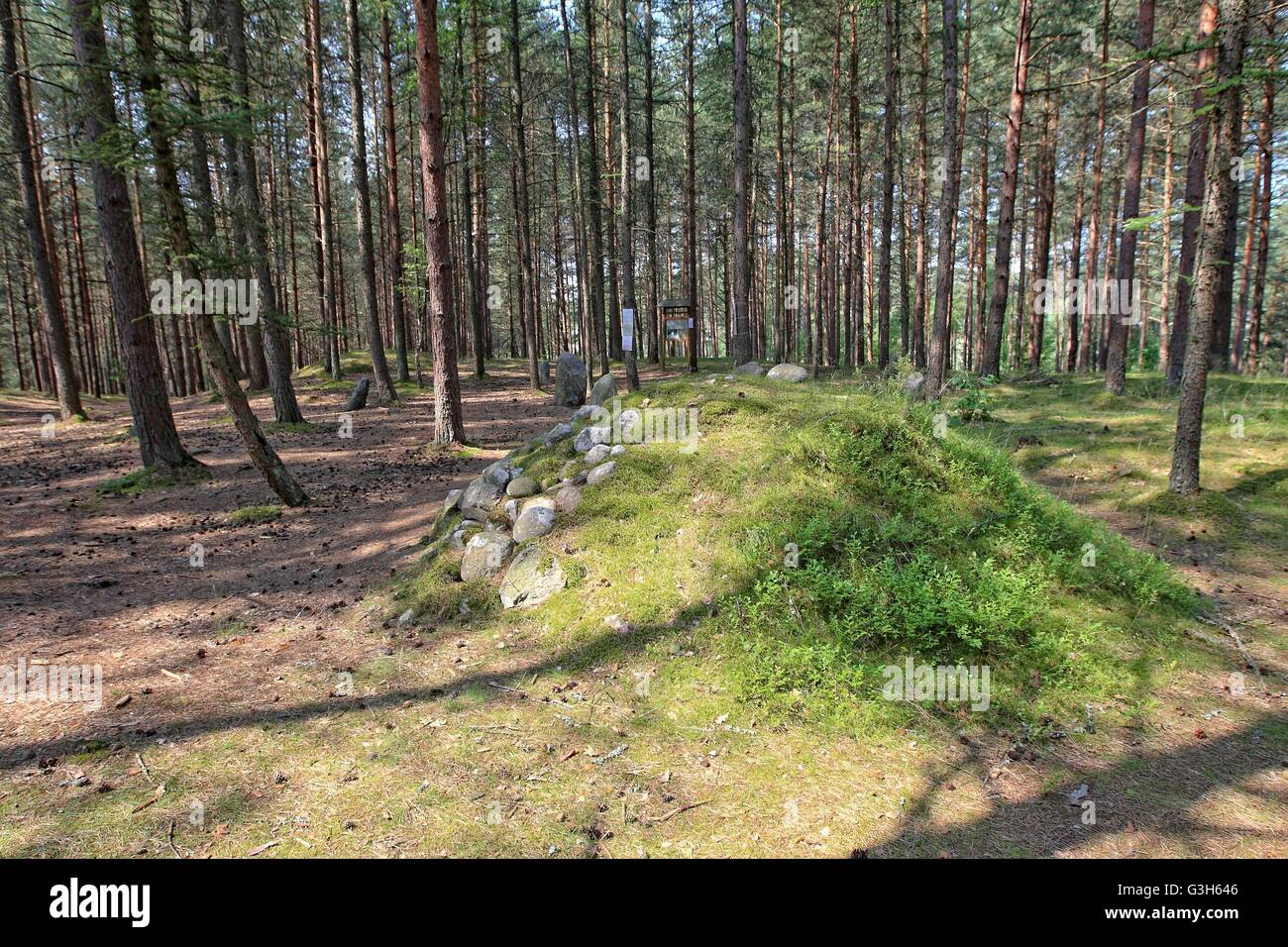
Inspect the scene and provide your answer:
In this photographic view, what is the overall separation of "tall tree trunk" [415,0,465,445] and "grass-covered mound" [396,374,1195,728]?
19.4ft

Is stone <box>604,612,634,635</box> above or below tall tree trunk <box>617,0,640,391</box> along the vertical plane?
below

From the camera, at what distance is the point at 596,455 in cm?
784

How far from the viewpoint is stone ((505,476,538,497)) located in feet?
25.2

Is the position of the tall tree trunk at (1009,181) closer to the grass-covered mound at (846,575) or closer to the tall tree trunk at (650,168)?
the tall tree trunk at (650,168)

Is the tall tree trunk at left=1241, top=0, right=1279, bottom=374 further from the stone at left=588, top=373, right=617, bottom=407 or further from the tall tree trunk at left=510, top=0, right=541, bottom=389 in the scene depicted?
the tall tree trunk at left=510, top=0, right=541, bottom=389

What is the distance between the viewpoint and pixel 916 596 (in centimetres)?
515

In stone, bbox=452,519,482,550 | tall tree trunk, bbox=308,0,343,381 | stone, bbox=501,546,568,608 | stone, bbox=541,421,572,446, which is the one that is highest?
tall tree trunk, bbox=308,0,343,381

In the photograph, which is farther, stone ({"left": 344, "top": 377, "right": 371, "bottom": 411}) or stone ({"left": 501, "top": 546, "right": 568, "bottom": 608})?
stone ({"left": 344, "top": 377, "right": 371, "bottom": 411})

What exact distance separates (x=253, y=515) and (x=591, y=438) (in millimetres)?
5707

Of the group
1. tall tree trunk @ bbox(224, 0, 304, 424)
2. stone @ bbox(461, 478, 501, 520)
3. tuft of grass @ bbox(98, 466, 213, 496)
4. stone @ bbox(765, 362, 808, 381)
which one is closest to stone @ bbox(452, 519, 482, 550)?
stone @ bbox(461, 478, 501, 520)

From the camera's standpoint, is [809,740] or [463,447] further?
[463,447]

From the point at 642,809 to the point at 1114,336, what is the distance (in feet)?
54.1
